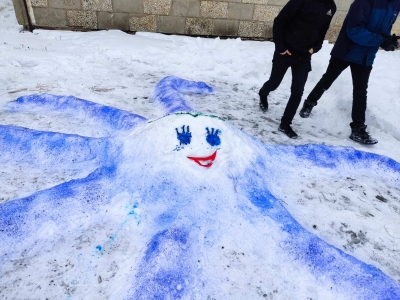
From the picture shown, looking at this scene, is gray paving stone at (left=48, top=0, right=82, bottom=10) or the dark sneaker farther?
gray paving stone at (left=48, top=0, right=82, bottom=10)

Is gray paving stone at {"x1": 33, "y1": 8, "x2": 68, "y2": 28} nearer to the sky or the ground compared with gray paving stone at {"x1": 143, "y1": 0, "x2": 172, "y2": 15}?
nearer to the ground

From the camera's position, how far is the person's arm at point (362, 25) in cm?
297

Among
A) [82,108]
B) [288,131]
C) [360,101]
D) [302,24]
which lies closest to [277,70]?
[302,24]

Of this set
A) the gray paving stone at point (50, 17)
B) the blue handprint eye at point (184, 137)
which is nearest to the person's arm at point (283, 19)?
the blue handprint eye at point (184, 137)

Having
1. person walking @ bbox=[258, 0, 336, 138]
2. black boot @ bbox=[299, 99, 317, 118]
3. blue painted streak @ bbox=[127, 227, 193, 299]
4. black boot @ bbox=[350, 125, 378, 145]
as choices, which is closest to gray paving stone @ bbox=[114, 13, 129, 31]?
person walking @ bbox=[258, 0, 336, 138]

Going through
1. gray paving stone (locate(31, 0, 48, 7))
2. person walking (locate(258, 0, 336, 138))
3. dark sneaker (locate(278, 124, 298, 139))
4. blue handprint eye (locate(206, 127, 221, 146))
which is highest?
person walking (locate(258, 0, 336, 138))

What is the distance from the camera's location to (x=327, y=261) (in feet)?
5.91

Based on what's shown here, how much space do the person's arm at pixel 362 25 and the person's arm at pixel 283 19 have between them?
1.72 feet

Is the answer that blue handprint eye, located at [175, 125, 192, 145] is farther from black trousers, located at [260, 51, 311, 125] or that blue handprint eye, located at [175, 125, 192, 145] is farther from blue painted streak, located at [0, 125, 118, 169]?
black trousers, located at [260, 51, 311, 125]

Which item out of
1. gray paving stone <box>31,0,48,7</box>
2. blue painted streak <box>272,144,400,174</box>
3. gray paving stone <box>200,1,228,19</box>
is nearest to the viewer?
blue painted streak <box>272,144,400,174</box>

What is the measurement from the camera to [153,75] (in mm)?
4750

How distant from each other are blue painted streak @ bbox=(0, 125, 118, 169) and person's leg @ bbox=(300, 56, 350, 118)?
249cm

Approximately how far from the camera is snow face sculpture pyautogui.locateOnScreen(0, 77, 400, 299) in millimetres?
1663

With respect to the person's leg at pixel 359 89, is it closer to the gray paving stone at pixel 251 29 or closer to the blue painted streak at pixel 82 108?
the blue painted streak at pixel 82 108
